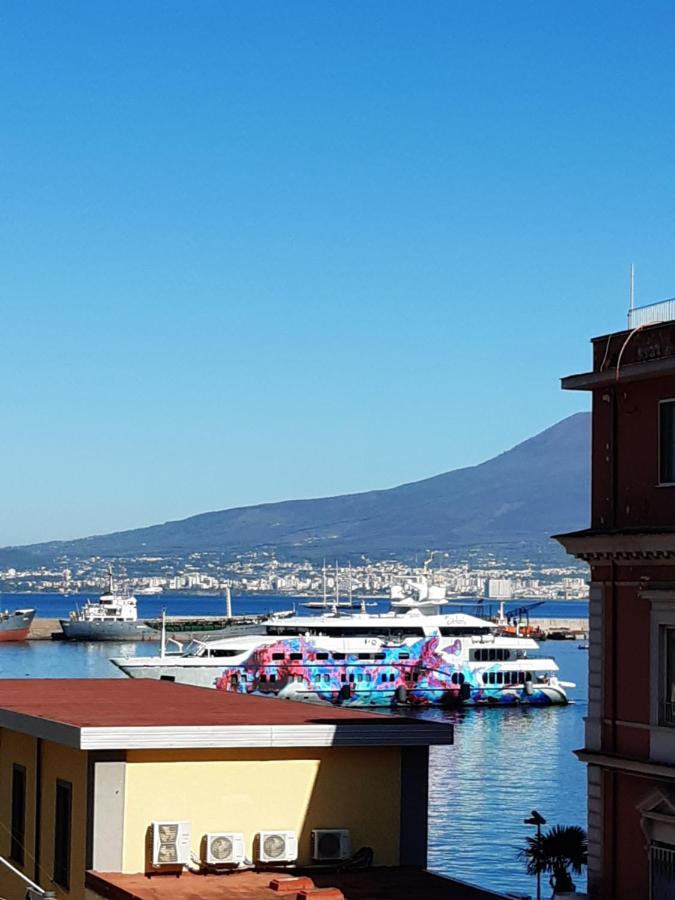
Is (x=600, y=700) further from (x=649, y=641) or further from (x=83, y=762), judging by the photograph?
(x=83, y=762)

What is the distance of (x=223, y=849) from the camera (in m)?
19.2

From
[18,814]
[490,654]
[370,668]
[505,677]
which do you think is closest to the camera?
[18,814]

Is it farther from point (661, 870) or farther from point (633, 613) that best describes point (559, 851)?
point (633, 613)

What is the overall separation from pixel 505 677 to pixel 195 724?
75554 mm

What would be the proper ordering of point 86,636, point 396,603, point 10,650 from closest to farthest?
point 396,603 → point 10,650 → point 86,636

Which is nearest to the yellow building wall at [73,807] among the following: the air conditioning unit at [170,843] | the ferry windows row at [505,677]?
the air conditioning unit at [170,843]

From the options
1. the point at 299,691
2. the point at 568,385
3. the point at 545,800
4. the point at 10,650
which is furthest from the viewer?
the point at 10,650

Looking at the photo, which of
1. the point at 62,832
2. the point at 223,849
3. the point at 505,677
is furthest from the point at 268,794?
the point at 505,677

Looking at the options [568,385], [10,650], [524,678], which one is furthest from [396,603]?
[568,385]

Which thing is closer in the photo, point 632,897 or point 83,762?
point 83,762

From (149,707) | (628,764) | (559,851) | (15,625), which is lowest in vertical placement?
(15,625)

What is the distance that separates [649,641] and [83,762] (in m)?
6.80

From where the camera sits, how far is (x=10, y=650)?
158m

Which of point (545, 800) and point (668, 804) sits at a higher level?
point (668, 804)
